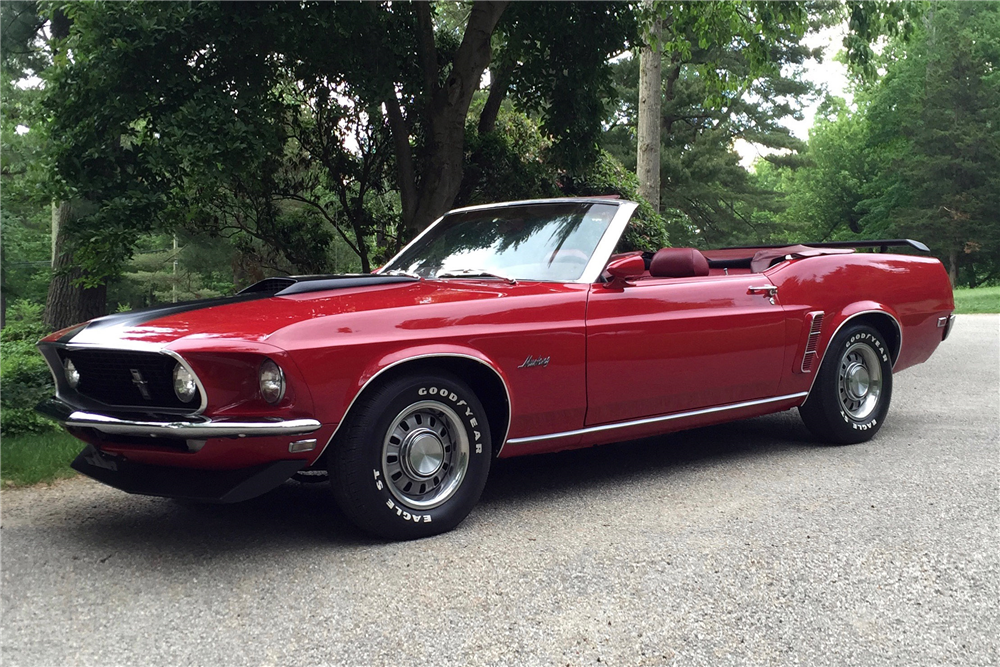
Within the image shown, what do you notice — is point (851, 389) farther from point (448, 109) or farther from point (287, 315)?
point (448, 109)

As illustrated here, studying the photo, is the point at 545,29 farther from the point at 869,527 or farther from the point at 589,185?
the point at 869,527

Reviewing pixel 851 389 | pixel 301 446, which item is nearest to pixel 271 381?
pixel 301 446

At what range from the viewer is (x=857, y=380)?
21.1ft

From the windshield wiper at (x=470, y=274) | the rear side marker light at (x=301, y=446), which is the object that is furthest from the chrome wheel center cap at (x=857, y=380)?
the rear side marker light at (x=301, y=446)

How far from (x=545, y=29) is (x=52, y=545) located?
26.3 feet

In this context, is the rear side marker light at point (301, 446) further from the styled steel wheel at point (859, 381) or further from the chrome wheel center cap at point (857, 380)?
the chrome wheel center cap at point (857, 380)

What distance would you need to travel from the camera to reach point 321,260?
1137 centimetres

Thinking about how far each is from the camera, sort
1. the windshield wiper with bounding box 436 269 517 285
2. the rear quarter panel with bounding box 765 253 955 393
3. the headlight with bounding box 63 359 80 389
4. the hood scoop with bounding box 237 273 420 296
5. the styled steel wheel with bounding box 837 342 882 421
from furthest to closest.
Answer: the styled steel wheel with bounding box 837 342 882 421 < the rear quarter panel with bounding box 765 253 955 393 < the windshield wiper with bounding box 436 269 517 285 < the hood scoop with bounding box 237 273 420 296 < the headlight with bounding box 63 359 80 389

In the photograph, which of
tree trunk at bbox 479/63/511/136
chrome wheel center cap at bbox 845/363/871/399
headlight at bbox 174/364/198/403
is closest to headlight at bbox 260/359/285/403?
headlight at bbox 174/364/198/403

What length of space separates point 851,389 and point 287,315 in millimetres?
3976

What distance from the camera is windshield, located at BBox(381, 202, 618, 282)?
17.1 feet

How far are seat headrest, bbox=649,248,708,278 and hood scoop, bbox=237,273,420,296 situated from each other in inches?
51.3

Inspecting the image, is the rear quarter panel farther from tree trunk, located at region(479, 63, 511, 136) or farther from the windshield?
tree trunk, located at region(479, 63, 511, 136)

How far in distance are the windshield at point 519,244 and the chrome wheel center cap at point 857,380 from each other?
210cm
